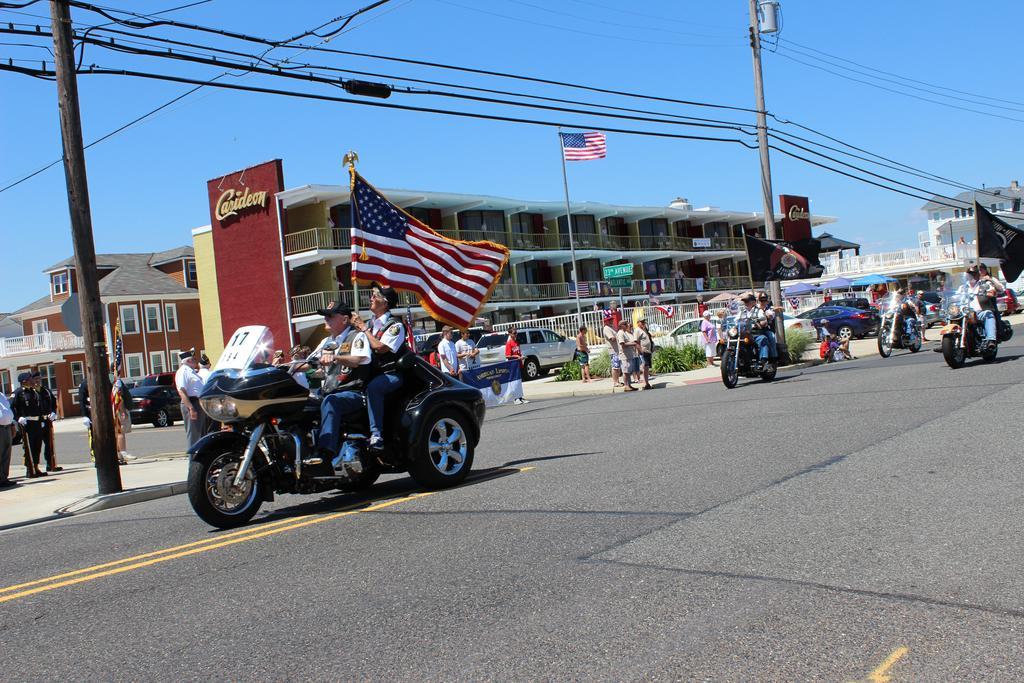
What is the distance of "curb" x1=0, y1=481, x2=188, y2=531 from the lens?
1084 centimetres

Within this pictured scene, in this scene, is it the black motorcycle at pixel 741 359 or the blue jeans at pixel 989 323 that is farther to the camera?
the black motorcycle at pixel 741 359

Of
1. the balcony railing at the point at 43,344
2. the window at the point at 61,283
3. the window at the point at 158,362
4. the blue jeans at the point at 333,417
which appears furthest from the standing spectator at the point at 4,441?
the window at the point at 61,283

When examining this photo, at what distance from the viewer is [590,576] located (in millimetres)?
5223

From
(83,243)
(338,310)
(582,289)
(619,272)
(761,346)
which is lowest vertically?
(761,346)

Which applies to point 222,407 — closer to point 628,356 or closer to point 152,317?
point 628,356

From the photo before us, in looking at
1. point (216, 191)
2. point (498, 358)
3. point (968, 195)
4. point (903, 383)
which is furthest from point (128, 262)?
point (968, 195)

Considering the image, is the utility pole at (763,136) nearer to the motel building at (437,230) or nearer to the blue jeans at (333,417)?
Answer: the motel building at (437,230)

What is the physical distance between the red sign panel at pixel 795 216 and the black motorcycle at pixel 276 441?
26.5 meters

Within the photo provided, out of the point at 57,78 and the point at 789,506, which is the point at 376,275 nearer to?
the point at 57,78

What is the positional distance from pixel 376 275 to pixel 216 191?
127 feet

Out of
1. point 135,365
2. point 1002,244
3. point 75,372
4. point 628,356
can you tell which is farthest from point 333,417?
point 75,372

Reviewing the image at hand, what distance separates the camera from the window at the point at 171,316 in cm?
5481

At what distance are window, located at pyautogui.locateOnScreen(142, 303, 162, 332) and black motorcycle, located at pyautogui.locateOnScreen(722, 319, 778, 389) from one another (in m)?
43.2

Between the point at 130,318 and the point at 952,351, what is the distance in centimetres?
4733
